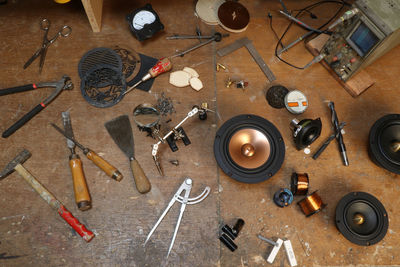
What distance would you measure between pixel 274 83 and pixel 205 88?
37 centimetres

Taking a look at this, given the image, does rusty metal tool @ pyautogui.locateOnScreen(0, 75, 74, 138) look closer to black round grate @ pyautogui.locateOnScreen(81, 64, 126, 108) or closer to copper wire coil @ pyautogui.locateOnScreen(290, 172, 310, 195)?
black round grate @ pyautogui.locateOnScreen(81, 64, 126, 108)

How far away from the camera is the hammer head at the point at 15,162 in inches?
51.9

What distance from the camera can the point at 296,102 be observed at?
1461 millimetres

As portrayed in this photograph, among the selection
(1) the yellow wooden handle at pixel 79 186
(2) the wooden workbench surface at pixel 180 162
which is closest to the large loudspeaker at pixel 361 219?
(2) the wooden workbench surface at pixel 180 162

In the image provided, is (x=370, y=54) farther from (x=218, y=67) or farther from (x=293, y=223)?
(x=293, y=223)

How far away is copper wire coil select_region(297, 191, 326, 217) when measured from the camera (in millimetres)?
1276

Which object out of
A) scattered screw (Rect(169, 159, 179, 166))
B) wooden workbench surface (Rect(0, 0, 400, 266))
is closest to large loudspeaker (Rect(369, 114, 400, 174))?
wooden workbench surface (Rect(0, 0, 400, 266))

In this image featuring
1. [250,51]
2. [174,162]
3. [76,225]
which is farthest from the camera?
[250,51]

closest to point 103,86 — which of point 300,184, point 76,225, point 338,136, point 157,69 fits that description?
point 157,69

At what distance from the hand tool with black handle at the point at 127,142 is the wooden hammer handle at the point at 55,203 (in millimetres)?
284

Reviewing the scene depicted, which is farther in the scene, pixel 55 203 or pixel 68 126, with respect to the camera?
pixel 68 126

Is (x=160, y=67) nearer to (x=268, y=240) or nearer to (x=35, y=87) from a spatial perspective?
(x=35, y=87)

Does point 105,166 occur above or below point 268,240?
below

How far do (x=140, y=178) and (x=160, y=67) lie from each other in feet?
1.84
